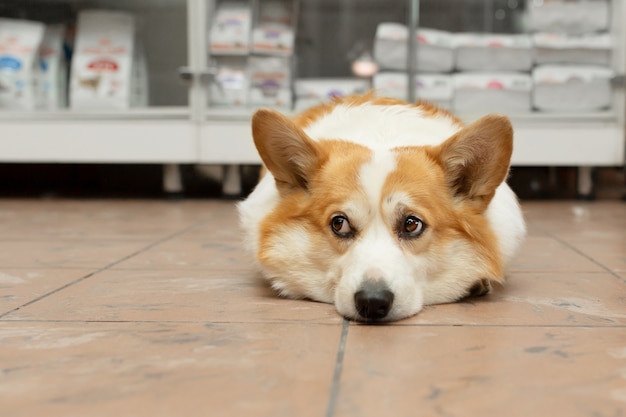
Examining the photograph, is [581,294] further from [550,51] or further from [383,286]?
[550,51]

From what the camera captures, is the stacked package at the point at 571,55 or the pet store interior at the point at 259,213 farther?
the stacked package at the point at 571,55

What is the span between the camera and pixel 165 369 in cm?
101

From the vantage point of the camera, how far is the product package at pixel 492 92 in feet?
12.2

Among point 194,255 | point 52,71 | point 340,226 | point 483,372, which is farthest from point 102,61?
point 483,372

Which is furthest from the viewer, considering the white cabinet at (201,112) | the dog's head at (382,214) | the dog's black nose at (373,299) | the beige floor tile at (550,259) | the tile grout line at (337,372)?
the white cabinet at (201,112)

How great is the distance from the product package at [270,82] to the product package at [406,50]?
1.73 ft

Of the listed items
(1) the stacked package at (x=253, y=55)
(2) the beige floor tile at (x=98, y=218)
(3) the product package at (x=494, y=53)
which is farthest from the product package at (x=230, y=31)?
(3) the product package at (x=494, y=53)

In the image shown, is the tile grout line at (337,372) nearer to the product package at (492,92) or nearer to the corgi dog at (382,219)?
the corgi dog at (382,219)

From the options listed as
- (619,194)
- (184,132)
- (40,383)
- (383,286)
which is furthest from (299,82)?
(40,383)

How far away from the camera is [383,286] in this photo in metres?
1.26

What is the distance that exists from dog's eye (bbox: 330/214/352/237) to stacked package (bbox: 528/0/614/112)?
260 centimetres

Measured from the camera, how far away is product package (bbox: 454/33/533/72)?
3.75m

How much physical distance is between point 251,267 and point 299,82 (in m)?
2.22

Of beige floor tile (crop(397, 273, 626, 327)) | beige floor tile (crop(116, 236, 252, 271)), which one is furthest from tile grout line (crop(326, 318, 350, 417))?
beige floor tile (crop(116, 236, 252, 271))
